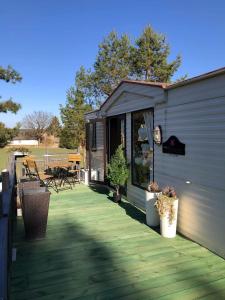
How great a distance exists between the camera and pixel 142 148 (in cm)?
600

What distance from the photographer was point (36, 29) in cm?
1233

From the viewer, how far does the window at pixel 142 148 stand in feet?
18.5

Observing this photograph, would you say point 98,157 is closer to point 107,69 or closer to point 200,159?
point 200,159

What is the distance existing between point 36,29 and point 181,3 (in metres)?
6.08

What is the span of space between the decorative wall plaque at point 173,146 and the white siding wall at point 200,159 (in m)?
0.08

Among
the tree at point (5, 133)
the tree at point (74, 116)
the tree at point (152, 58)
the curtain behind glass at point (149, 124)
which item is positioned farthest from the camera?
the tree at point (74, 116)

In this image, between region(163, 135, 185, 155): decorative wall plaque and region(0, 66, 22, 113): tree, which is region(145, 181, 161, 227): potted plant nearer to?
region(163, 135, 185, 155): decorative wall plaque

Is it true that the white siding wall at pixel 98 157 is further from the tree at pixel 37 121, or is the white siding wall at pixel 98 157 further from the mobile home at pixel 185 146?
the tree at pixel 37 121

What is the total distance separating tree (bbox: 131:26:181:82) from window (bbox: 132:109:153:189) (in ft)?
36.2

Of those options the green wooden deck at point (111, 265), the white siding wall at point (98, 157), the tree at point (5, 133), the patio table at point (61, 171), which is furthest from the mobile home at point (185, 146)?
the tree at point (5, 133)

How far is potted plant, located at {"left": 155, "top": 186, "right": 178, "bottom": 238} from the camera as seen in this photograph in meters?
4.25

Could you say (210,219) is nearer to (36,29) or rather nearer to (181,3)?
(181,3)

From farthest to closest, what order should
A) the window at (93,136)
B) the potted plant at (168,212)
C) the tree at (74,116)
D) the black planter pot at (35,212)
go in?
the tree at (74,116), the window at (93,136), the potted plant at (168,212), the black planter pot at (35,212)

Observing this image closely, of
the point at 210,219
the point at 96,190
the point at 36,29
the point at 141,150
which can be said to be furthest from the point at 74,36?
the point at 210,219
